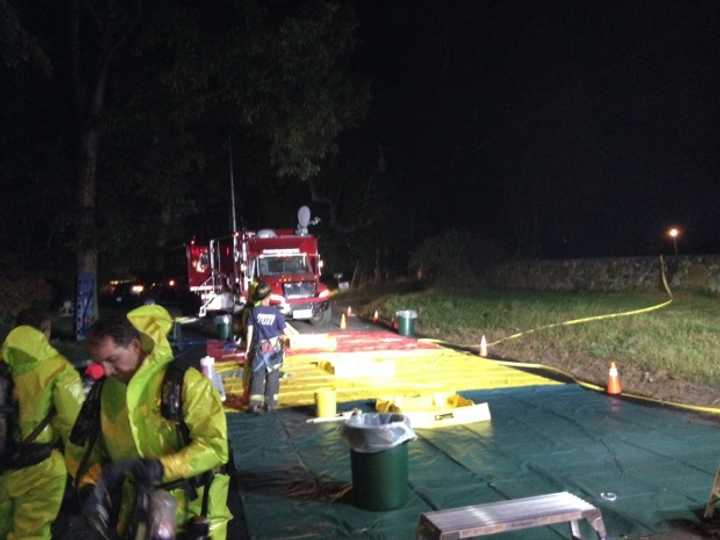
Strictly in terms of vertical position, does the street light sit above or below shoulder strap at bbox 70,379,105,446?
above

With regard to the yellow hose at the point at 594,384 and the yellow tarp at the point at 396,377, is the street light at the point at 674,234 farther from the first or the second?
the yellow tarp at the point at 396,377

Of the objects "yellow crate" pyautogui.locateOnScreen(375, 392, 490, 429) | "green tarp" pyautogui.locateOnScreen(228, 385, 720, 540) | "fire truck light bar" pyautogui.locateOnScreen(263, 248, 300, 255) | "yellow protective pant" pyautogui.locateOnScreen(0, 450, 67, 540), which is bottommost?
"green tarp" pyautogui.locateOnScreen(228, 385, 720, 540)

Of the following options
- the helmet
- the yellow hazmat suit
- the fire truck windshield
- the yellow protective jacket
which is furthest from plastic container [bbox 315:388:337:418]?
the fire truck windshield

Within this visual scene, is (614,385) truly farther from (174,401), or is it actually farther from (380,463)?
(174,401)

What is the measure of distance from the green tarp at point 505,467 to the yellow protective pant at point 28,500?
69.4 inches

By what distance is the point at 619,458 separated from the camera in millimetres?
6770

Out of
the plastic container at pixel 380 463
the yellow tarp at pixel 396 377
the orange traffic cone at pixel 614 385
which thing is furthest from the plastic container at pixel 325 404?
the orange traffic cone at pixel 614 385

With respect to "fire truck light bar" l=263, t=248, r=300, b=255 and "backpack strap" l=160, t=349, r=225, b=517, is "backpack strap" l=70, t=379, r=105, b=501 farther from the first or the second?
"fire truck light bar" l=263, t=248, r=300, b=255

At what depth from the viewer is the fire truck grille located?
65.4 ft

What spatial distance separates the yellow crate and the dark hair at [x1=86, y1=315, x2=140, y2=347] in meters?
5.04

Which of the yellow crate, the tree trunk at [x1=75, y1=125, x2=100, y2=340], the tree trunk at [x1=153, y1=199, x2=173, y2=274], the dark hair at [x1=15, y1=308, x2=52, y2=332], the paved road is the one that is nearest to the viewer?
the dark hair at [x1=15, y1=308, x2=52, y2=332]

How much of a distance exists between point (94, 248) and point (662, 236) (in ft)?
59.8

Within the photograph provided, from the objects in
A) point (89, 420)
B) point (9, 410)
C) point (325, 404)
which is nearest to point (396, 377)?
point (325, 404)

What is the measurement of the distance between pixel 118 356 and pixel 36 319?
175 cm
